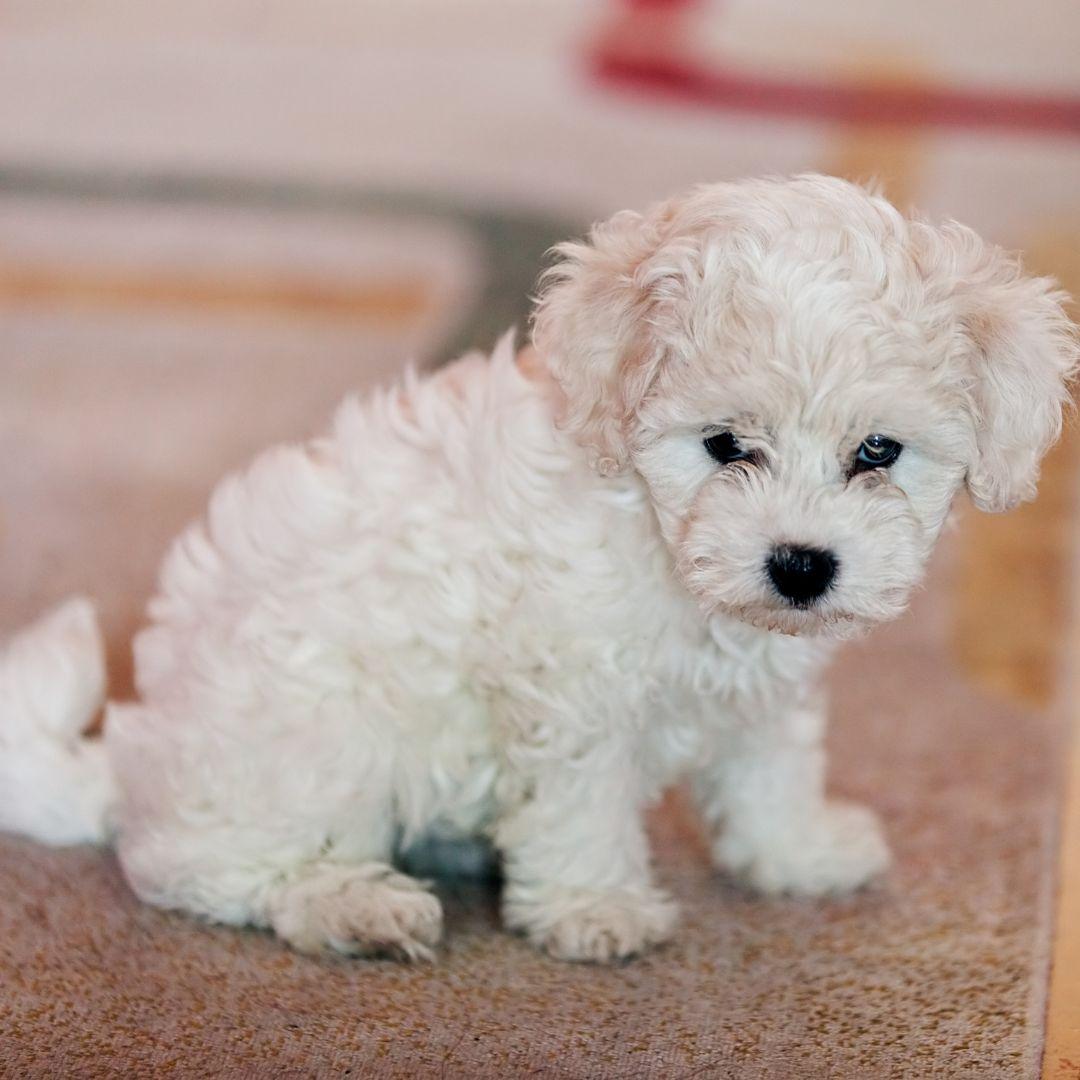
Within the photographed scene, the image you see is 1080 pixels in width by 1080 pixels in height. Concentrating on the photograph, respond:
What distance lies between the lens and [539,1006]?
7.70ft

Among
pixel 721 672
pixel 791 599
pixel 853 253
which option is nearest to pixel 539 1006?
pixel 721 672

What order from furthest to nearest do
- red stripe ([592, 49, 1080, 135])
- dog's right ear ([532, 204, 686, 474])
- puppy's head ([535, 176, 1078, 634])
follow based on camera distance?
red stripe ([592, 49, 1080, 135])
dog's right ear ([532, 204, 686, 474])
puppy's head ([535, 176, 1078, 634])

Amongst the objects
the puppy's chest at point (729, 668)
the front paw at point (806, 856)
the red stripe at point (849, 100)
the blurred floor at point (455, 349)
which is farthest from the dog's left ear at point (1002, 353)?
the red stripe at point (849, 100)

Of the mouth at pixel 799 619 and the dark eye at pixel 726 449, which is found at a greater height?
the dark eye at pixel 726 449

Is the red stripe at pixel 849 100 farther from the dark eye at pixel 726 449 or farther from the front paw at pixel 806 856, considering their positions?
the dark eye at pixel 726 449

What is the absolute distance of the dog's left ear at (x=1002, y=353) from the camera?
2.17 meters

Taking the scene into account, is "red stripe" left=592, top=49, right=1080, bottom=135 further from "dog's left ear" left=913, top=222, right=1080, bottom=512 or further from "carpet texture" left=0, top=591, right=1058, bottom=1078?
"dog's left ear" left=913, top=222, right=1080, bottom=512

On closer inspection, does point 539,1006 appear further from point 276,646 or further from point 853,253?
point 853,253

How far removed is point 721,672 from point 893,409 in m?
0.55

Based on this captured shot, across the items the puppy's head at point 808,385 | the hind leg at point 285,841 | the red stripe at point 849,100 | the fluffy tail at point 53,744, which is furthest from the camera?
the red stripe at point 849,100

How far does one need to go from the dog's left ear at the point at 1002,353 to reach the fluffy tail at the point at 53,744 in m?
1.59

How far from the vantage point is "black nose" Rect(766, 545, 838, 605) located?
211 cm

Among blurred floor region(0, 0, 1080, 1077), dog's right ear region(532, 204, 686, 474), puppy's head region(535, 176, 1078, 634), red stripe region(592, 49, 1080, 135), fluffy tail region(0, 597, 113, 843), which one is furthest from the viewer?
red stripe region(592, 49, 1080, 135)

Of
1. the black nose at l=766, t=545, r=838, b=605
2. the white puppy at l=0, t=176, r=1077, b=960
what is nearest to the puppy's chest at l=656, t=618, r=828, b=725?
the white puppy at l=0, t=176, r=1077, b=960
